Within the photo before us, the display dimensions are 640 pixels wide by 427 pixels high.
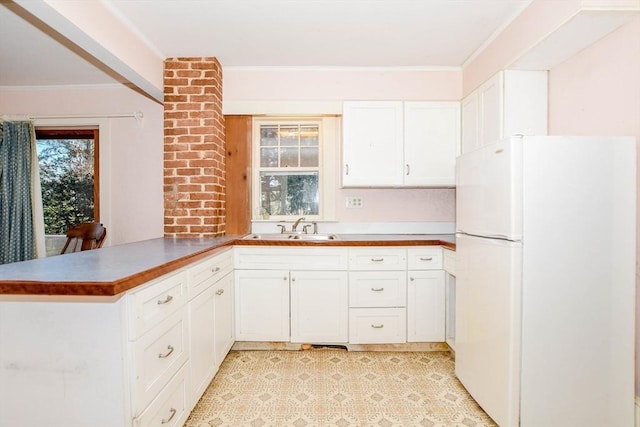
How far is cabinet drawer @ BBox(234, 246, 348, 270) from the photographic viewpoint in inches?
101

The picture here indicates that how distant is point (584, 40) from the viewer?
181 centimetres

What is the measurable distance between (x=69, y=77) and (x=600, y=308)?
4415 mm

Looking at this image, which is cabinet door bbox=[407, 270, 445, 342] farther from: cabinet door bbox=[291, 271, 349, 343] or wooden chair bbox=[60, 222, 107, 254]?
wooden chair bbox=[60, 222, 107, 254]

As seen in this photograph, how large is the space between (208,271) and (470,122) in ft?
7.82

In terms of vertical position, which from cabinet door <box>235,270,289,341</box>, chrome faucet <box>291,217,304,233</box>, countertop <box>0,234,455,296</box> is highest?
chrome faucet <box>291,217,304,233</box>

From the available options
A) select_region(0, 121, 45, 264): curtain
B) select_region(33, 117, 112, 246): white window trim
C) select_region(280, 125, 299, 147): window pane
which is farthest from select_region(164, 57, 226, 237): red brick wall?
select_region(0, 121, 45, 264): curtain

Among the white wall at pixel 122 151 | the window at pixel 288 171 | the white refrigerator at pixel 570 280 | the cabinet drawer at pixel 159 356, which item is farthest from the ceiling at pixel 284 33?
the cabinet drawer at pixel 159 356

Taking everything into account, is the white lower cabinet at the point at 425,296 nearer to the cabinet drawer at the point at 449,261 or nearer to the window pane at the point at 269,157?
the cabinet drawer at the point at 449,261

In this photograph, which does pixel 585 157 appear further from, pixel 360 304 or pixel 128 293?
pixel 128 293

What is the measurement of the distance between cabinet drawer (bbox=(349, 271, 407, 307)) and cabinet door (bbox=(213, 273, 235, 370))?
0.94 m

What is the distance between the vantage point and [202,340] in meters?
1.90

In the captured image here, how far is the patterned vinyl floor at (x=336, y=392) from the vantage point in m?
1.80

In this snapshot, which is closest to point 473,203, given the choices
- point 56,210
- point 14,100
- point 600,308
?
point 600,308

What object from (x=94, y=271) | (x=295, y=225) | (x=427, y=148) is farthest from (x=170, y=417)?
(x=427, y=148)
